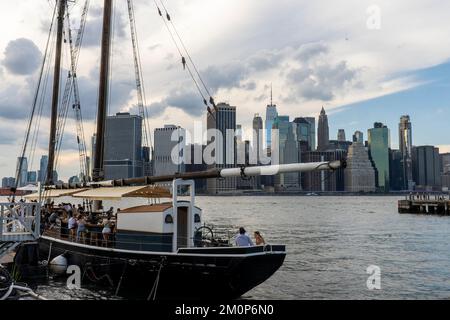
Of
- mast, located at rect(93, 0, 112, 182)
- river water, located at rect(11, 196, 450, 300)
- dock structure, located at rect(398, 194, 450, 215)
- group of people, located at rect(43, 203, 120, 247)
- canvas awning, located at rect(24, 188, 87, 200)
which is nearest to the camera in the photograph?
group of people, located at rect(43, 203, 120, 247)

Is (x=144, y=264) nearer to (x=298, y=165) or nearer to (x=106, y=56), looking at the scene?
(x=298, y=165)

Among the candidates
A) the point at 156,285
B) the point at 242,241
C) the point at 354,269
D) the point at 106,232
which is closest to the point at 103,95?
the point at 106,232

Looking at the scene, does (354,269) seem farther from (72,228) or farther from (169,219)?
(72,228)

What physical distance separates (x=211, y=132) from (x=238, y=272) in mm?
5221

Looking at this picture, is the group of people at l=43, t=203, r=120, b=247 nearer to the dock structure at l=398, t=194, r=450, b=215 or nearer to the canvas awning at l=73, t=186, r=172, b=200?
the canvas awning at l=73, t=186, r=172, b=200

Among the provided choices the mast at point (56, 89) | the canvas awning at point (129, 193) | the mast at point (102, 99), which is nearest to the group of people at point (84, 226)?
the canvas awning at point (129, 193)

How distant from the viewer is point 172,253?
18.0 metres

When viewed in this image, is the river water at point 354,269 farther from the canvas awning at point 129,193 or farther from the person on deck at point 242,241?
the person on deck at point 242,241

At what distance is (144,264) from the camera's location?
61.6 feet

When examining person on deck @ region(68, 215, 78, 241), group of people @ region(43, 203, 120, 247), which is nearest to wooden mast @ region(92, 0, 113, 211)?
group of people @ region(43, 203, 120, 247)

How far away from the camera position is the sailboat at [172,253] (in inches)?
675

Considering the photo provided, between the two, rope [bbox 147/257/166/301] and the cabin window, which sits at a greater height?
the cabin window

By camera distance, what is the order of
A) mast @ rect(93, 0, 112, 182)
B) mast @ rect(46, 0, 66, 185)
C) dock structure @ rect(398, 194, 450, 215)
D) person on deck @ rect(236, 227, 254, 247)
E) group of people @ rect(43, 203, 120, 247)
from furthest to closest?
dock structure @ rect(398, 194, 450, 215), mast @ rect(46, 0, 66, 185), mast @ rect(93, 0, 112, 182), group of people @ rect(43, 203, 120, 247), person on deck @ rect(236, 227, 254, 247)

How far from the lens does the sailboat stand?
56.3 ft
